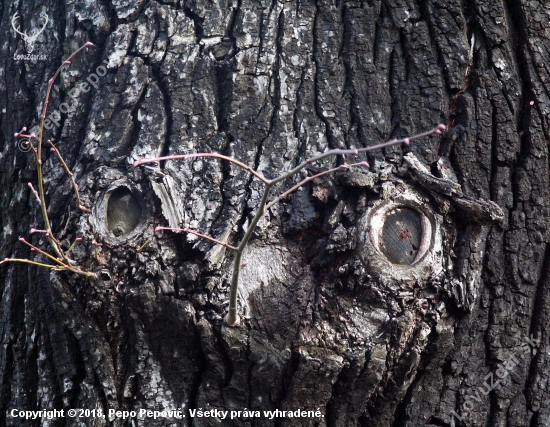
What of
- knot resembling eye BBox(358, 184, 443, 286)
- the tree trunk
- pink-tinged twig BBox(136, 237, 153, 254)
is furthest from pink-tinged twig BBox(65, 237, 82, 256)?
knot resembling eye BBox(358, 184, 443, 286)

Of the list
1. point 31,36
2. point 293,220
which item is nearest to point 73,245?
point 293,220

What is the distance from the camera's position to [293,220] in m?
1.47

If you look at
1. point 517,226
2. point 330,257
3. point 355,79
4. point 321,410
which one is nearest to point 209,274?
point 330,257

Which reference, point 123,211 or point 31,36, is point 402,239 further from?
point 31,36

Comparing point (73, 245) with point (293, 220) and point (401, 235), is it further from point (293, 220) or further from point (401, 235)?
point (401, 235)

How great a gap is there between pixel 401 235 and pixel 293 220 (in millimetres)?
281

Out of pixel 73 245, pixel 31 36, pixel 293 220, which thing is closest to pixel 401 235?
pixel 293 220

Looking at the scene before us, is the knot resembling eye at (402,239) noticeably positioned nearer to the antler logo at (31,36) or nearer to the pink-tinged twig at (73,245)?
the pink-tinged twig at (73,245)

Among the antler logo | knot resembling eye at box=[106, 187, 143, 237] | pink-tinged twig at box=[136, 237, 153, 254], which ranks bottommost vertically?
pink-tinged twig at box=[136, 237, 153, 254]

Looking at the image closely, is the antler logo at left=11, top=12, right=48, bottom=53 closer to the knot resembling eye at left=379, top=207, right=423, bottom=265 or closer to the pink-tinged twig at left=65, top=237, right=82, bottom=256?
the pink-tinged twig at left=65, top=237, right=82, bottom=256

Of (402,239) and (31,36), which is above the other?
(31,36)

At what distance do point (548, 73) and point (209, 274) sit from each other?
115cm

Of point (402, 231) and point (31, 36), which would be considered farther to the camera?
point (31, 36)

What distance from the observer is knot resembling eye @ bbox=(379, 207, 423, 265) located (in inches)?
56.6
